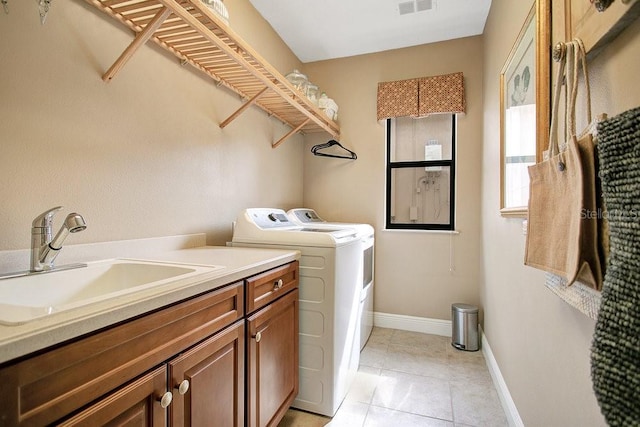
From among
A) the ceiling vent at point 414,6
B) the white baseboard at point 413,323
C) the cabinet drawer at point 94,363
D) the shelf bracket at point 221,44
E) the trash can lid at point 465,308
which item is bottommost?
the white baseboard at point 413,323

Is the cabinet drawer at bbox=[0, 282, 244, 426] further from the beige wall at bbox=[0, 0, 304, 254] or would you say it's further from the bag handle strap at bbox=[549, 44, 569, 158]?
the bag handle strap at bbox=[549, 44, 569, 158]

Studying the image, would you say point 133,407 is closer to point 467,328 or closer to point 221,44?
point 221,44

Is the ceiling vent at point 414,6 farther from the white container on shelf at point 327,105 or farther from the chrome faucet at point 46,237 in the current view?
the chrome faucet at point 46,237

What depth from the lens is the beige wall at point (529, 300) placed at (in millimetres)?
751

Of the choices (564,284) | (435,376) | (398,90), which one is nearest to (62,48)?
(564,284)

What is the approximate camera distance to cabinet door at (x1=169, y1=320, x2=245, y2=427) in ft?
2.80

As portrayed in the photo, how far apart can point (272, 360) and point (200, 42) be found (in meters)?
1.53

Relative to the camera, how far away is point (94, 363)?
2.12ft

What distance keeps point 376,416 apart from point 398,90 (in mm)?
2602

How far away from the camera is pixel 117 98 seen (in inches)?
51.6

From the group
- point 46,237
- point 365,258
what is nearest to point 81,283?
point 46,237

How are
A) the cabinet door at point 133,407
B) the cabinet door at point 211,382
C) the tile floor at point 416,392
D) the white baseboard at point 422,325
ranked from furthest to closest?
the white baseboard at point 422,325, the tile floor at point 416,392, the cabinet door at point 211,382, the cabinet door at point 133,407

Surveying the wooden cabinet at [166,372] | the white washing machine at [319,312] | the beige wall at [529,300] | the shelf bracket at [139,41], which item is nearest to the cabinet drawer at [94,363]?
the wooden cabinet at [166,372]

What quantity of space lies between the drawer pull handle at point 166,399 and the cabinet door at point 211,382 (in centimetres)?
2
